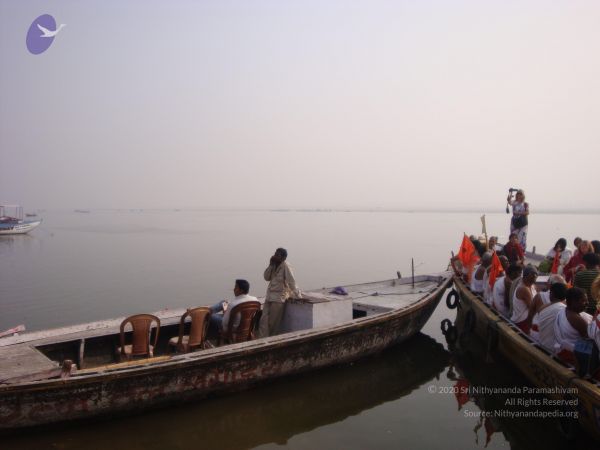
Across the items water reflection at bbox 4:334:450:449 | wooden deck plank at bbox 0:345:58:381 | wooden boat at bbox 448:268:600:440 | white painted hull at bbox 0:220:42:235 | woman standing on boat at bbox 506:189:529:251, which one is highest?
woman standing on boat at bbox 506:189:529:251

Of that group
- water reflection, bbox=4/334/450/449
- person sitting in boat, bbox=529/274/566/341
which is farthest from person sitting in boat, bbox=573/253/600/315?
water reflection, bbox=4/334/450/449

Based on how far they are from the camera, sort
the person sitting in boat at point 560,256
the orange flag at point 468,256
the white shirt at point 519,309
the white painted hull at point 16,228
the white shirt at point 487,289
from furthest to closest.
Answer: the white painted hull at point 16,228 < the orange flag at point 468,256 < the person sitting in boat at point 560,256 < the white shirt at point 487,289 < the white shirt at point 519,309

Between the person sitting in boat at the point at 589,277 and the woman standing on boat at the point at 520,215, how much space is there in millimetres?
5929

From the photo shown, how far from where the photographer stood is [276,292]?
804 centimetres

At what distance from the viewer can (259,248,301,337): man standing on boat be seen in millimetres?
7996

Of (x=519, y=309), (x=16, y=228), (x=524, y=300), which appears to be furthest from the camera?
(x=16, y=228)

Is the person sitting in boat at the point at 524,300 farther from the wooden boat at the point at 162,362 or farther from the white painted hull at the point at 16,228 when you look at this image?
the white painted hull at the point at 16,228

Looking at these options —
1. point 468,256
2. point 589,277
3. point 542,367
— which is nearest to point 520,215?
point 468,256

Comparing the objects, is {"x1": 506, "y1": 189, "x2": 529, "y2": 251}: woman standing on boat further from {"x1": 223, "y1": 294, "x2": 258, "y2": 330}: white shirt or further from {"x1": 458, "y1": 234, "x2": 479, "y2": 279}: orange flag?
{"x1": 223, "y1": 294, "x2": 258, "y2": 330}: white shirt

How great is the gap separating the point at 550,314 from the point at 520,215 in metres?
7.91

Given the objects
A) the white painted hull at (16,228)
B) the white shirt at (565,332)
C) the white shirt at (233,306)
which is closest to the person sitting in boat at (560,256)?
the white shirt at (565,332)

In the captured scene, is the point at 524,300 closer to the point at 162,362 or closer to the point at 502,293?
the point at 502,293

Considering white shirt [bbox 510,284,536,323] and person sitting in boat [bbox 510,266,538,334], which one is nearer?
person sitting in boat [bbox 510,266,538,334]

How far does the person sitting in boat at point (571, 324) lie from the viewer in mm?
5766
